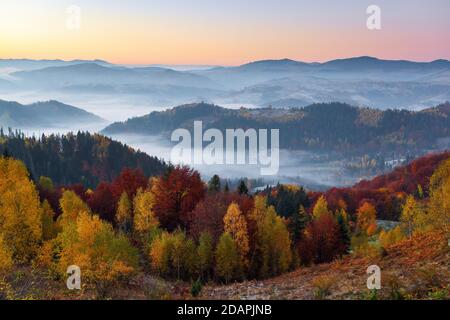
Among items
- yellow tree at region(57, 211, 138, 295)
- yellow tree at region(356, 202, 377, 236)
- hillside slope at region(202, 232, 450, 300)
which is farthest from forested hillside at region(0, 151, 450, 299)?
yellow tree at region(356, 202, 377, 236)

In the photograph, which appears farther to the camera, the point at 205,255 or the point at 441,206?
the point at 205,255

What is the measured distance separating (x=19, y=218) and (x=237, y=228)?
25.1m

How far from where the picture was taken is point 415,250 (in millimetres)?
39531

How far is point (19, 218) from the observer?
4081 centimetres

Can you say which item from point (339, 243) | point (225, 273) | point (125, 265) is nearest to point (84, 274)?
point (125, 265)

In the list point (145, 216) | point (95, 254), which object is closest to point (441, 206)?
point (145, 216)

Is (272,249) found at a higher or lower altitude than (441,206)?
lower

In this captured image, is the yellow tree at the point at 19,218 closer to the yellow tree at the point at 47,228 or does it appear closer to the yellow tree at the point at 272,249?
the yellow tree at the point at 47,228

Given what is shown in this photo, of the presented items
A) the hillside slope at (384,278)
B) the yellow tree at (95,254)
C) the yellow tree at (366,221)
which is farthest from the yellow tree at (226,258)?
the yellow tree at (366,221)

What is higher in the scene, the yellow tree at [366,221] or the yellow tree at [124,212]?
the yellow tree at [124,212]

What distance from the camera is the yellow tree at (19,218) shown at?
4022cm

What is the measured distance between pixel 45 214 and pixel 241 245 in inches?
941

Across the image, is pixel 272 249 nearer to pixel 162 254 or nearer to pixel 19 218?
pixel 162 254

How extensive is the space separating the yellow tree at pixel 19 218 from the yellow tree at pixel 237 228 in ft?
71.7
